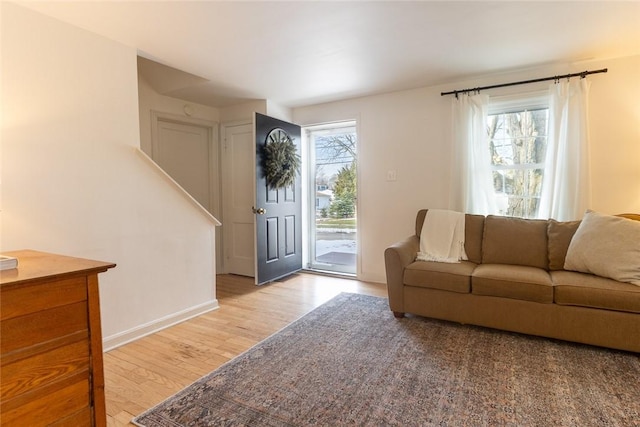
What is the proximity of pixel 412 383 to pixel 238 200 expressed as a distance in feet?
10.8

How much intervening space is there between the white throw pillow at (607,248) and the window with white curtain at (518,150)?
70cm

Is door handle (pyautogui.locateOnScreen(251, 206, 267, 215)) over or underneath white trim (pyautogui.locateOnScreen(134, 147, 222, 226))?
underneath

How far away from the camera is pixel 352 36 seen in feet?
8.02

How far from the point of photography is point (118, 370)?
2.05m

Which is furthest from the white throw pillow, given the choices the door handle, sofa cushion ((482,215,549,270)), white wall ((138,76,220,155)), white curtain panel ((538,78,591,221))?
white wall ((138,76,220,155))

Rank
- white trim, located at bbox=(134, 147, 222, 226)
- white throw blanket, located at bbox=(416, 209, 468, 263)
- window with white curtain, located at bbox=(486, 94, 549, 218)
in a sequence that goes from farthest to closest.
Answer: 1. window with white curtain, located at bbox=(486, 94, 549, 218)
2. white throw blanket, located at bbox=(416, 209, 468, 263)
3. white trim, located at bbox=(134, 147, 222, 226)

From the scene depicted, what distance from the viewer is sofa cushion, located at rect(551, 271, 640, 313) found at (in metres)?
2.09

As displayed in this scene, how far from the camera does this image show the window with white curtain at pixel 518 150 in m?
3.20

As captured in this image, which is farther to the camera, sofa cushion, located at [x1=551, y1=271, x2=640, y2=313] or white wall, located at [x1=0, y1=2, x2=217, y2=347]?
sofa cushion, located at [x1=551, y1=271, x2=640, y2=313]

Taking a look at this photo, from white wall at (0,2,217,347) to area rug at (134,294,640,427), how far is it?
106 cm

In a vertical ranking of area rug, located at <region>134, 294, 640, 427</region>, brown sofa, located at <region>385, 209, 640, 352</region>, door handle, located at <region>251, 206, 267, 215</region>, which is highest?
door handle, located at <region>251, 206, 267, 215</region>

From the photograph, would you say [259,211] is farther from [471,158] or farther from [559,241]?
[559,241]

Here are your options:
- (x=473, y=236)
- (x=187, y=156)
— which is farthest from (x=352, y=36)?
(x=187, y=156)

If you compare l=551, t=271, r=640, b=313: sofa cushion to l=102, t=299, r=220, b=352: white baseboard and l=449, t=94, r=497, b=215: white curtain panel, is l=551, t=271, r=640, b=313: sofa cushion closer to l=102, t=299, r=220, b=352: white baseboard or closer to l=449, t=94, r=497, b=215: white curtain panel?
l=449, t=94, r=497, b=215: white curtain panel
